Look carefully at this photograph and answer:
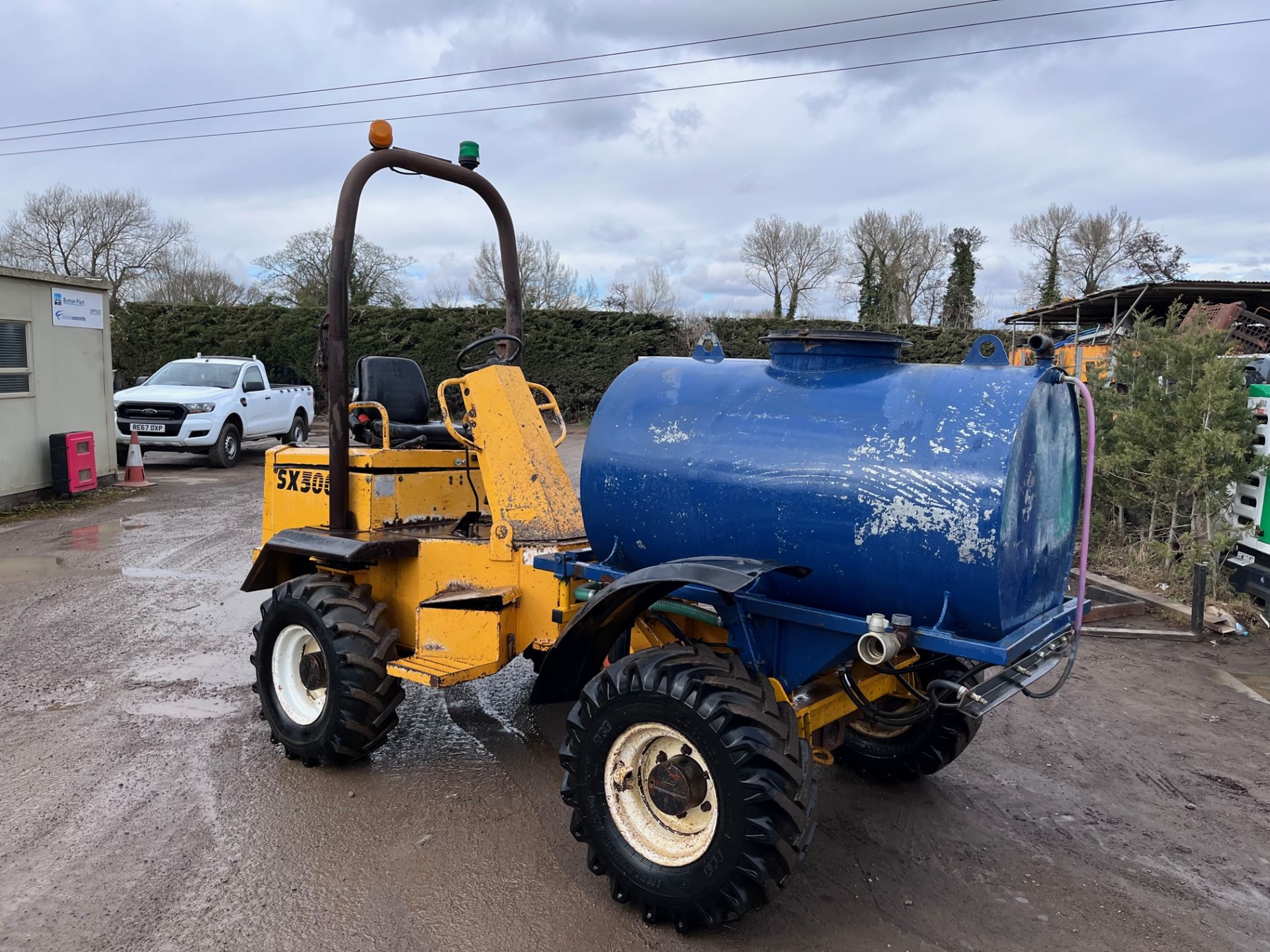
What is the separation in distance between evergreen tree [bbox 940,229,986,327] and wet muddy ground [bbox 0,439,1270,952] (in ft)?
121

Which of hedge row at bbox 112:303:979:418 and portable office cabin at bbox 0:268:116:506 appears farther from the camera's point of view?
hedge row at bbox 112:303:979:418

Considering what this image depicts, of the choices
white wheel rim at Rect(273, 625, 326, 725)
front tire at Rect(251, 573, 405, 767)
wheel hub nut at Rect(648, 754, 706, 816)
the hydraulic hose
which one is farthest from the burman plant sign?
the hydraulic hose

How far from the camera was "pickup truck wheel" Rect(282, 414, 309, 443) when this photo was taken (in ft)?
59.6

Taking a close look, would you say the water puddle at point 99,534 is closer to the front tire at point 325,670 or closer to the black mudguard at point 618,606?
the front tire at point 325,670

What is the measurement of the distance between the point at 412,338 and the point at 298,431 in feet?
18.2

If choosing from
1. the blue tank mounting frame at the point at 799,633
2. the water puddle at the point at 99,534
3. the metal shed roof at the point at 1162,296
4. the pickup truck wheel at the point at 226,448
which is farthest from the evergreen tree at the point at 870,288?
the blue tank mounting frame at the point at 799,633

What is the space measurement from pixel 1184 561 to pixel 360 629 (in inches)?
262

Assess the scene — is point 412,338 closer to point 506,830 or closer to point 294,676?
point 294,676

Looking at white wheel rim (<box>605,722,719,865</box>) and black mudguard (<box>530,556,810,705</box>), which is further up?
black mudguard (<box>530,556,810,705</box>)

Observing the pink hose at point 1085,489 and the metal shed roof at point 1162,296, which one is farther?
the metal shed roof at point 1162,296

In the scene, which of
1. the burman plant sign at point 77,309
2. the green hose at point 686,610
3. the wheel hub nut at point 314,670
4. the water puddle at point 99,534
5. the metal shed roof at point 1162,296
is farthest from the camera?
the metal shed roof at point 1162,296

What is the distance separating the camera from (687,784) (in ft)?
9.60

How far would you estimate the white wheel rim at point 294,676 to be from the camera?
171 inches

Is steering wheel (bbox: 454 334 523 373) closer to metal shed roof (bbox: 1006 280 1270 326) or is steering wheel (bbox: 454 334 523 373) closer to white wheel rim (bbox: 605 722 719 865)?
white wheel rim (bbox: 605 722 719 865)
